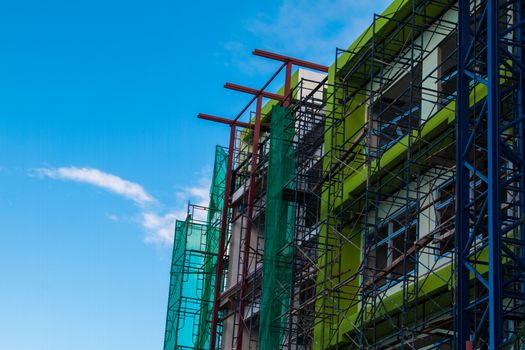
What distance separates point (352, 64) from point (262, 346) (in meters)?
8.77

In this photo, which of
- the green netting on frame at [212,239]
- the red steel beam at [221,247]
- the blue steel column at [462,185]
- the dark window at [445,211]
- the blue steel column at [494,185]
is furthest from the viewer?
the green netting on frame at [212,239]

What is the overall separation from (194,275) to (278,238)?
9344 millimetres

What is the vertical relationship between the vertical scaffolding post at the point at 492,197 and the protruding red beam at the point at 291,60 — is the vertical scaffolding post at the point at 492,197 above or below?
below

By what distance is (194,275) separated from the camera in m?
40.8

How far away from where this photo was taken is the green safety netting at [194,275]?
39.8 metres

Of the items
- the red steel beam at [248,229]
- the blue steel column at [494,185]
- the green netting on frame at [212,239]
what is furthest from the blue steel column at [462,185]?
the green netting on frame at [212,239]

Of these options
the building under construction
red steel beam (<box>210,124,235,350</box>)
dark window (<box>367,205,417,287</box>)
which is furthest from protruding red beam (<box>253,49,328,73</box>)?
dark window (<box>367,205,417,287</box>)

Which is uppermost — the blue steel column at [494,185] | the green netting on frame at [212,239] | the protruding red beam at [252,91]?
the protruding red beam at [252,91]

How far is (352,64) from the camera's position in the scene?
31.0 m

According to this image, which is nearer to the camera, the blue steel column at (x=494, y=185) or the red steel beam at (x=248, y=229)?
the blue steel column at (x=494, y=185)

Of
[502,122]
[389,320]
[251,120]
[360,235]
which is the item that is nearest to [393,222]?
[360,235]

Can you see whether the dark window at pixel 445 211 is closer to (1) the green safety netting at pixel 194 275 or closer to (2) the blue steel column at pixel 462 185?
(2) the blue steel column at pixel 462 185

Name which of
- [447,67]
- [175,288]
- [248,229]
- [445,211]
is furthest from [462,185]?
[175,288]

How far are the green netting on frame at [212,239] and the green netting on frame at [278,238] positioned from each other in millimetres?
7413
